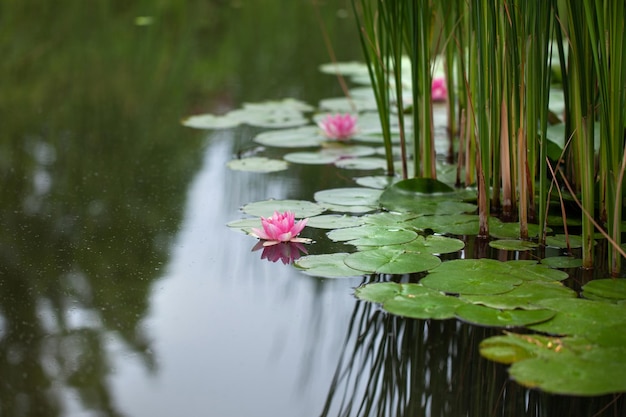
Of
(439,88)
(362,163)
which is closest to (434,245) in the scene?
(362,163)

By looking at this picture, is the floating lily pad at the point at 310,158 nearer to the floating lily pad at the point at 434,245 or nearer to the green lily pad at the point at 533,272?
the floating lily pad at the point at 434,245

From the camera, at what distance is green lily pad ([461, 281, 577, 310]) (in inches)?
56.4

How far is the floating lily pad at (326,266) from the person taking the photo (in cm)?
161

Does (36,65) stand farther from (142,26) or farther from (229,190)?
(229,190)

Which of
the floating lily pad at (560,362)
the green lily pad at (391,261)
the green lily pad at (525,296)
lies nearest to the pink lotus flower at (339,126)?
the green lily pad at (391,261)

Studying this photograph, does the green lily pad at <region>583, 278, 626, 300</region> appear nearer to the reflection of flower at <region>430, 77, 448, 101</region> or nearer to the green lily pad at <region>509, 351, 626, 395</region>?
the green lily pad at <region>509, 351, 626, 395</region>

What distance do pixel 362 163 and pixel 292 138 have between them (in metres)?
0.33

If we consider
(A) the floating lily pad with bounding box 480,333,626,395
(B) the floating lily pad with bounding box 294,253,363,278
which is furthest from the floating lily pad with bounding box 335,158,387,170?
(A) the floating lily pad with bounding box 480,333,626,395

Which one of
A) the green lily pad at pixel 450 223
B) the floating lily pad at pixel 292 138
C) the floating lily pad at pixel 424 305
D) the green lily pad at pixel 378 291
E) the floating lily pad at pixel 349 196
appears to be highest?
the floating lily pad at pixel 292 138

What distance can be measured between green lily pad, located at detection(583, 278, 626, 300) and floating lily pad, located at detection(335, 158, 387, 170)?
948 mm

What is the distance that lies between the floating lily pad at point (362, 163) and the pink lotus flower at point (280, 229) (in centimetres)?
63

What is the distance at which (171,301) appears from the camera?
59.2 inches

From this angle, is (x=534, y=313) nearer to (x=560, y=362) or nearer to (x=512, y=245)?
(x=560, y=362)

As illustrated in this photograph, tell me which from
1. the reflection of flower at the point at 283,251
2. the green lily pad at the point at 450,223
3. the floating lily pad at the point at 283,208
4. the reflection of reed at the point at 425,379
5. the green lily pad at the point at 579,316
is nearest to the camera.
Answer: the reflection of reed at the point at 425,379
